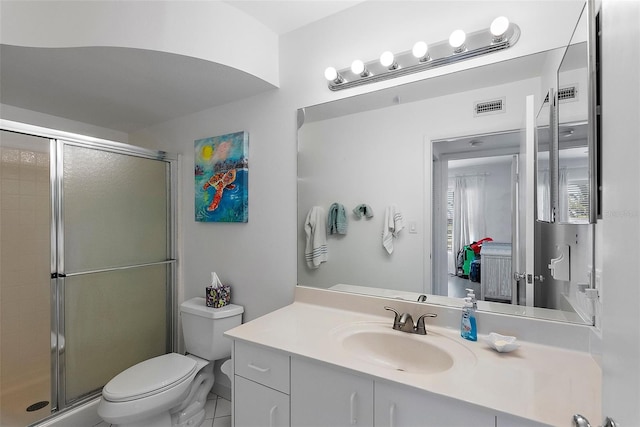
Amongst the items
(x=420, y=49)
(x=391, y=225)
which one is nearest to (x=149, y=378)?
(x=391, y=225)

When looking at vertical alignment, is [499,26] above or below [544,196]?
above

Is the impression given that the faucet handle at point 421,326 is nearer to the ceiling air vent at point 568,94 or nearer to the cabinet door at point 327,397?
the cabinet door at point 327,397

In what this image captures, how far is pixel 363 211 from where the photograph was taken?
1.60m

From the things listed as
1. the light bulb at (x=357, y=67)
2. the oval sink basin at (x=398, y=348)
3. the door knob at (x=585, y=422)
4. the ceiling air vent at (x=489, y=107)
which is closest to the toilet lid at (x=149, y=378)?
the oval sink basin at (x=398, y=348)

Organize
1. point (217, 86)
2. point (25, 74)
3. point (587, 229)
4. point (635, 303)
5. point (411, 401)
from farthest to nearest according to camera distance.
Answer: point (217, 86) < point (25, 74) < point (587, 229) < point (411, 401) < point (635, 303)

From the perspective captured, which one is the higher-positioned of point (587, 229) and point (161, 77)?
point (161, 77)

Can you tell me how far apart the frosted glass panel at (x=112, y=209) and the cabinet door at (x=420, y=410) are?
1.88 meters

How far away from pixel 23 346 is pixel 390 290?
6.54 ft

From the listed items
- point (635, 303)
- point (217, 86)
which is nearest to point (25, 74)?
point (217, 86)

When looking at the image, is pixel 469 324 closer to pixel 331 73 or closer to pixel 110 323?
pixel 331 73

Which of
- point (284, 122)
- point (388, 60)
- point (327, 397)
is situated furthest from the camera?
point (284, 122)

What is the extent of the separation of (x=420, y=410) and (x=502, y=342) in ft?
1.41

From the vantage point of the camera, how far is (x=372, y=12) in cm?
151

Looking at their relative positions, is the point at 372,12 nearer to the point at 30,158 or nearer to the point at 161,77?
the point at 161,77
